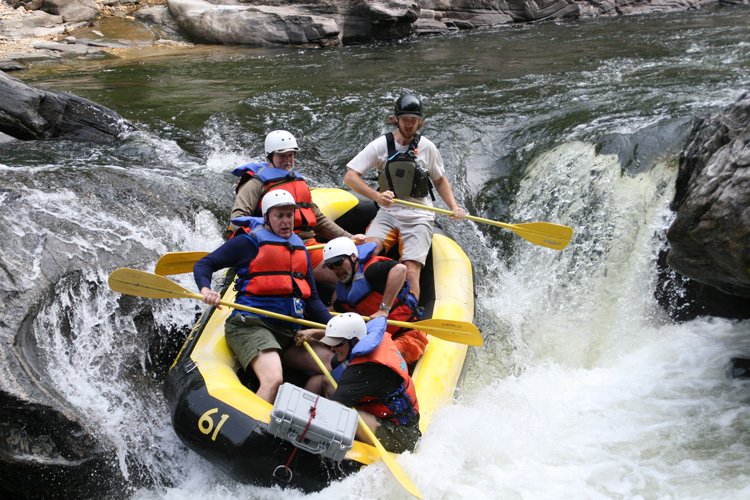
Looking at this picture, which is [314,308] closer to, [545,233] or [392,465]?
[392,465]

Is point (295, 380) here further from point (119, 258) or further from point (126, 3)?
point (126, 3)

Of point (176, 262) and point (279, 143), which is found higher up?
point (279, 143)

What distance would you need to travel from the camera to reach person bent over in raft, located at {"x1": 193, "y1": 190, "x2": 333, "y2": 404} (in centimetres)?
355

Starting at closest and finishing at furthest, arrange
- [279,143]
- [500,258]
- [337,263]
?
[337,263] < [279,143] < [500,258]

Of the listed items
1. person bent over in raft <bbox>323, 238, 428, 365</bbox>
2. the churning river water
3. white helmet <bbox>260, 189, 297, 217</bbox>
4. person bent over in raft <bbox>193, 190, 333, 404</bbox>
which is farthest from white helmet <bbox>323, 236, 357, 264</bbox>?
the churning river water

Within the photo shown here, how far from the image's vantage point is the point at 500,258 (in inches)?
226

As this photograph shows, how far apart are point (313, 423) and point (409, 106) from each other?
2.32 metres

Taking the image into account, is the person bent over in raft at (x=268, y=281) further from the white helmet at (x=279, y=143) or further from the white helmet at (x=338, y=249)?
the white helmet at (x=279, y=143)

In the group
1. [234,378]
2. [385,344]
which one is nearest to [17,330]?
[234,378]

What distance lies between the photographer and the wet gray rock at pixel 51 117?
20.5 feet

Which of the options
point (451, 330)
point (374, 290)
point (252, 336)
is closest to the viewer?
point (252, 336)

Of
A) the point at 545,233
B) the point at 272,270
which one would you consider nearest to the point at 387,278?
the point at 272,270

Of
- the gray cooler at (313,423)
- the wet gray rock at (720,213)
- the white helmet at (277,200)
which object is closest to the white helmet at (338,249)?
the white helmet at (277,200)

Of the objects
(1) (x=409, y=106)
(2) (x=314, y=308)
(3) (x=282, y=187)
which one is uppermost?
(1) (x=409, y=106)
